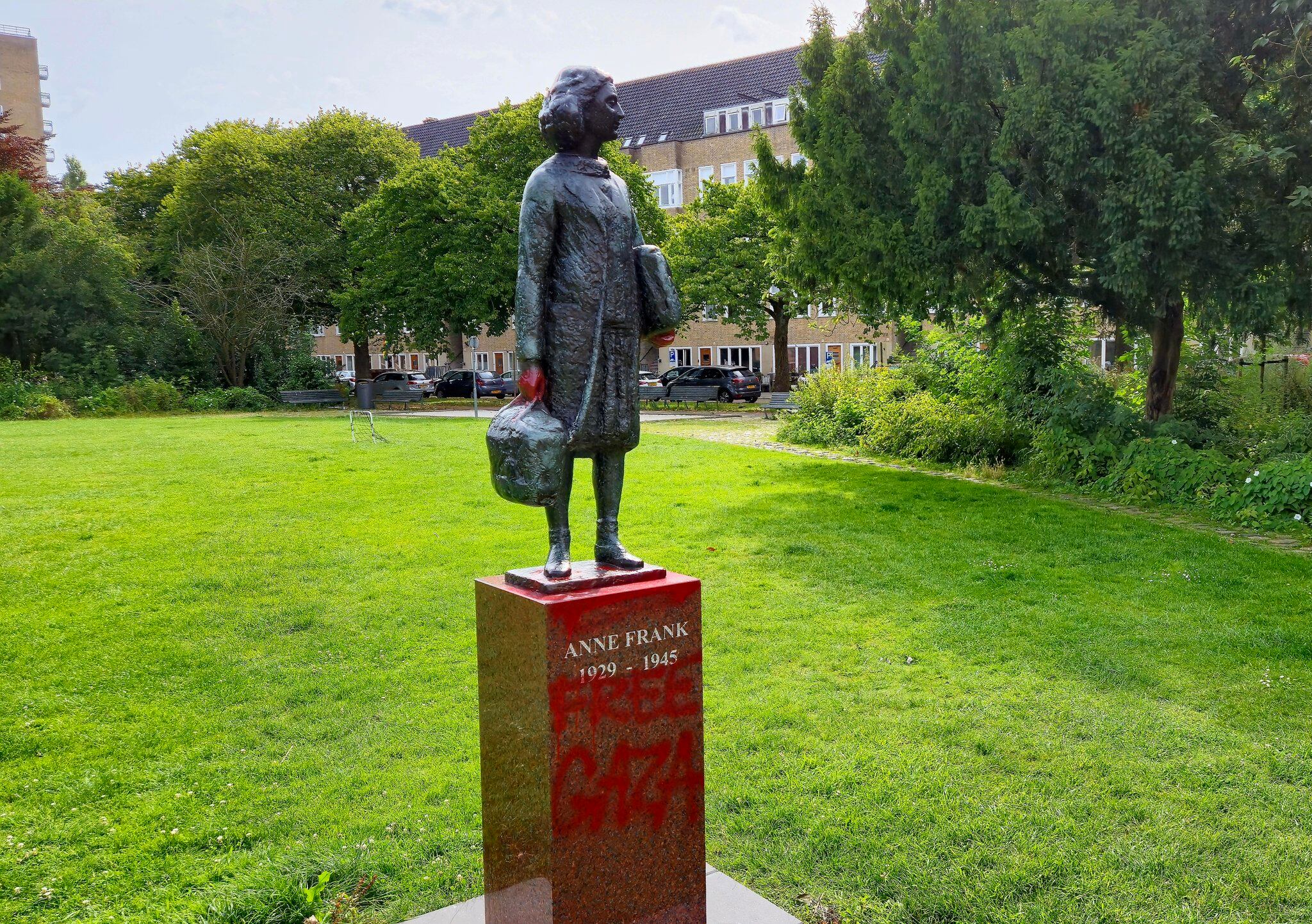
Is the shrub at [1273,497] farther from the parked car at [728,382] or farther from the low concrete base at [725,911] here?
the parked car at [728,382]

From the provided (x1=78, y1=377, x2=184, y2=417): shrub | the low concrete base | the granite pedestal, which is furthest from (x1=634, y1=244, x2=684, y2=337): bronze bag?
(x1=78, y1=377, x2=184, y2=417): shrub

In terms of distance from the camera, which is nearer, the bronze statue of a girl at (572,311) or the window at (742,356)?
the bronze statue of a girl at (572,311)

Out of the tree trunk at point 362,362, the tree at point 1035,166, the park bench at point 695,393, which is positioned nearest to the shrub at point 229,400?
the tree trunk at point 362,362

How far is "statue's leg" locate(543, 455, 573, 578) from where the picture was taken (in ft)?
12.5

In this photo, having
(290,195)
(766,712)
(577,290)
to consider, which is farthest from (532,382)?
(290,195)

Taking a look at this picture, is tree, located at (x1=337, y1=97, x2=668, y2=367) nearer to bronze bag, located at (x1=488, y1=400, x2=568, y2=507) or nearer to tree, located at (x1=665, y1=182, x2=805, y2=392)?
tree, located at (x1=665, y1=182, x2=805, y2=392)

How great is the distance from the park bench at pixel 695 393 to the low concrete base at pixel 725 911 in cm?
3245

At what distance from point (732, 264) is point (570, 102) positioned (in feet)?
110

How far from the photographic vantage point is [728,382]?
36656mm

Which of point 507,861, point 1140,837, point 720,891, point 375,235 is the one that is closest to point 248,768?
point 507,861

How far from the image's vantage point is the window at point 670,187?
177 feet

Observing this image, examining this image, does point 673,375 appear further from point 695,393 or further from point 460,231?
point 460,231

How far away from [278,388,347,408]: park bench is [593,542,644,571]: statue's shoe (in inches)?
1315

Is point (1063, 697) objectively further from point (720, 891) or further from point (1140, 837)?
point (720, 891)
